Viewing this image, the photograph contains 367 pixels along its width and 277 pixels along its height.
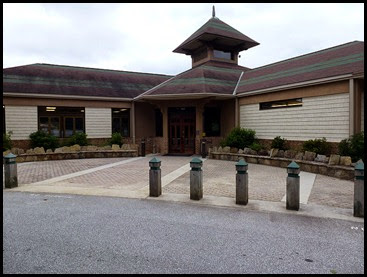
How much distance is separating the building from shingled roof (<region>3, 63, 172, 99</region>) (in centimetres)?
7

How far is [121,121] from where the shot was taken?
20375mm

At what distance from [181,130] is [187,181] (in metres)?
9.80

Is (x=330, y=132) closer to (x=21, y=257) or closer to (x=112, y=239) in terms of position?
(x=112, y=239)

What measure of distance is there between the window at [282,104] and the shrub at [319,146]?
2.45 m

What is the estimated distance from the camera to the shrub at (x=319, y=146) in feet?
40.4

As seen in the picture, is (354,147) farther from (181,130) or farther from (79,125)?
(79,125)

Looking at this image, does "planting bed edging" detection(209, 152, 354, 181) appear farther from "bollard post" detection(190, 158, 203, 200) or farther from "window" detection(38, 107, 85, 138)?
"window" detection(38, 107, 85, 138)

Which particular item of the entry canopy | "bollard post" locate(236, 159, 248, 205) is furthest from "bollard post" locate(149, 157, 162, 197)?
the entry canopy

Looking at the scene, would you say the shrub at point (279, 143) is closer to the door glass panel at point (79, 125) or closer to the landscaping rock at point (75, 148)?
the landscaping rock at point (75, 148)

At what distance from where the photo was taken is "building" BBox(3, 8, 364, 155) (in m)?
12.8

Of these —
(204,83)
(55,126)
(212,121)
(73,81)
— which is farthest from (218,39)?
(55,126)

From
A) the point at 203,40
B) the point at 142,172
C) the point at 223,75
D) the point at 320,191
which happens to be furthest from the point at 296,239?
the point at 203,40

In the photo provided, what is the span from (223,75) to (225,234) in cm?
1695

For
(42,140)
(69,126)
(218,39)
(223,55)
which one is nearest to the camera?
(42,140)
